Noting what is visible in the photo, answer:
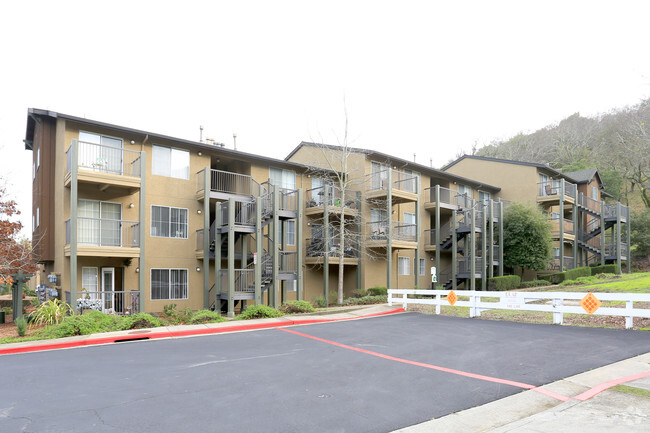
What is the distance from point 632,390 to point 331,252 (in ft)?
60.8

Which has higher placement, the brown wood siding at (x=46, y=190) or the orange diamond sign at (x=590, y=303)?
the brown wood siding at (x=46, y=190)

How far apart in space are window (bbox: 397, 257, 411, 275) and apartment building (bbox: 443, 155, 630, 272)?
12114mm

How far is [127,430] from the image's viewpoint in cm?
538

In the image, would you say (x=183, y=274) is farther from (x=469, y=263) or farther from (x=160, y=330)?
(x=469, y=263)

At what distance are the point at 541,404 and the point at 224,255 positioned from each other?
1739 centimetres

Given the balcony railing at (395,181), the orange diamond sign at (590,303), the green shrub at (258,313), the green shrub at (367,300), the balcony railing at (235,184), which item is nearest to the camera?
the orange diamond sign at (590,303)

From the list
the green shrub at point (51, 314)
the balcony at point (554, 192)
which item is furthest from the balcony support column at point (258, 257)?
the balcony at point (554, 192)

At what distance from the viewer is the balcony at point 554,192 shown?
114ft

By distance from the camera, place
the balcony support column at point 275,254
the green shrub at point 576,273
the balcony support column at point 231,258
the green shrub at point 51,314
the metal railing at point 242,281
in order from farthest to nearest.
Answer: the green shrub at point 576,273
the metal railing at point 242,281
the balcony support column at point 275,254
the balcony support column at point 231,258
the green shrub at point 51,314

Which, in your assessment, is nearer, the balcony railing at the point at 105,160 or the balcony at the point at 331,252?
the balcony railing at the point at 105,160

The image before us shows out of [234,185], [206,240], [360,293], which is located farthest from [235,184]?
[360,293]

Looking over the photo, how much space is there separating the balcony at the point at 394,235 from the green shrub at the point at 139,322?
44.4ft

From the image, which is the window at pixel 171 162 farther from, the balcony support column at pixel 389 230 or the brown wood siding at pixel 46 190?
the balcony support column at pixel 389 230

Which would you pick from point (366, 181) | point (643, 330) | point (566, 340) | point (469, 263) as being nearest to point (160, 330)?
point (566, 340)
